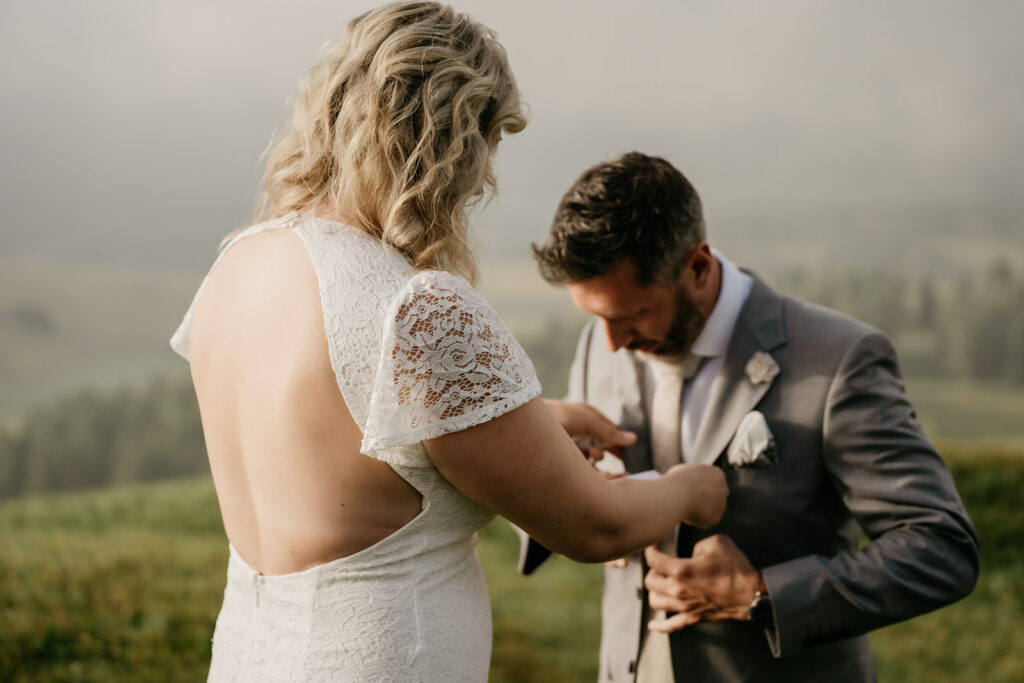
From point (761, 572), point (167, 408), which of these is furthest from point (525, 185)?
point (761, 572)

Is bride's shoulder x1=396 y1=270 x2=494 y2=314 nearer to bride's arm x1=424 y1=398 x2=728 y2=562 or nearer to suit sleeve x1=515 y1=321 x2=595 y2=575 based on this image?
bride's arm x1=424 y1=398 x2=728 y2=562

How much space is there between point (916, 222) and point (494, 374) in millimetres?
5566

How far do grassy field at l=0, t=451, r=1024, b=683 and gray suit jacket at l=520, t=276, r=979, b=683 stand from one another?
110 inches

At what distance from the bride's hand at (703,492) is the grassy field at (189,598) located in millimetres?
3143

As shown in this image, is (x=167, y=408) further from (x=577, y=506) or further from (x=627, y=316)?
(x=577, y=506)

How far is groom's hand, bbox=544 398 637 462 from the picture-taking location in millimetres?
2250

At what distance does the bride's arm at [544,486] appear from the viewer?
1.43 meters

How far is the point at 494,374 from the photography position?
141 cm

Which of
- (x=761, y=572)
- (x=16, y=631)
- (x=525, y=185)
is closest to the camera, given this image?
(x=761, y=572)

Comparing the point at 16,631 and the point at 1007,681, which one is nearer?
the point at 16,631

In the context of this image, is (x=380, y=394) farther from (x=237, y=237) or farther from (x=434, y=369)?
(x=237, y=237)

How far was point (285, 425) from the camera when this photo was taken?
1.48 meters

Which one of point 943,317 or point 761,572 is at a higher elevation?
point 761,572

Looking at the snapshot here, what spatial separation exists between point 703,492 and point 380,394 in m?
0.98
